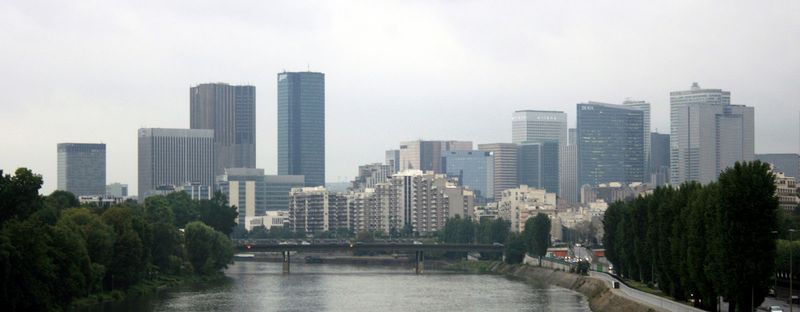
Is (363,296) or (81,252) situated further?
(363,296)

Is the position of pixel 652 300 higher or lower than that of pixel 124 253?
lower

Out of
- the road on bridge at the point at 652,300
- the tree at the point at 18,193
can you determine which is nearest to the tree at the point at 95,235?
the tree at the point at 18,193

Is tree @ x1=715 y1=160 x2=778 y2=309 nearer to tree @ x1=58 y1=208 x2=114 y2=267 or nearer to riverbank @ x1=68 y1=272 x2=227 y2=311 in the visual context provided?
riverbank @ x1=68 y1=272 x2=227 y2=311

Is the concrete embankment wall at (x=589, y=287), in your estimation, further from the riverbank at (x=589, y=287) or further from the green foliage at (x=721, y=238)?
the green foliage at (x=721, y=238)

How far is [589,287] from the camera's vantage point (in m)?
142

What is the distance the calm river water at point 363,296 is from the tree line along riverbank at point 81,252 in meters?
3.69

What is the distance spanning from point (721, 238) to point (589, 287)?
2233 inches

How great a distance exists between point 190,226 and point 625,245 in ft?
202

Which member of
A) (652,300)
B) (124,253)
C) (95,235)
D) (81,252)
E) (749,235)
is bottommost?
(652,300)

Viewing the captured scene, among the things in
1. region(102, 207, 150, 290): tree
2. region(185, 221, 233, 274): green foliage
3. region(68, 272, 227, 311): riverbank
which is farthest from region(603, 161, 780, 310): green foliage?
region(185, 221, 233, 274): green foliage

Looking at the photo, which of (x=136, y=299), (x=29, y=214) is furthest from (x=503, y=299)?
(x=29, y=214)

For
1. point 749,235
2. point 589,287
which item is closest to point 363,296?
point 589,287

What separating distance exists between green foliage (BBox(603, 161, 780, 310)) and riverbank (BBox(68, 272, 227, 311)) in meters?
44.7

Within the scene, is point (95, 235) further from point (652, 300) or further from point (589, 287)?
point (652, 300)
